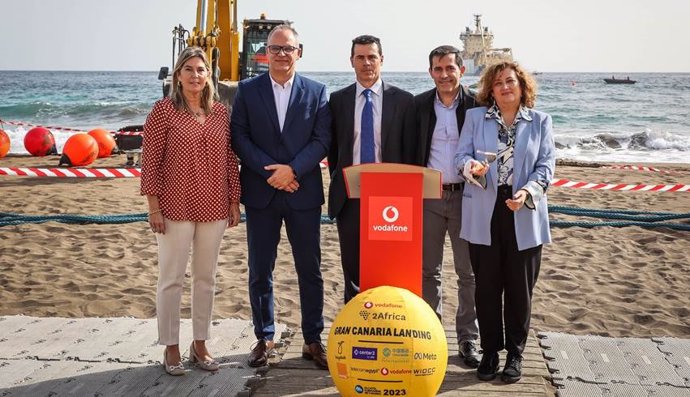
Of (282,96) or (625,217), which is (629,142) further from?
(282,96)

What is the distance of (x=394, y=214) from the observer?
11.8 feet

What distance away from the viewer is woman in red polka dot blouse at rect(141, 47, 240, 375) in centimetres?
391

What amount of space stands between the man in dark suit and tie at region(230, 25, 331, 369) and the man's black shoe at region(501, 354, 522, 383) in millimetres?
996

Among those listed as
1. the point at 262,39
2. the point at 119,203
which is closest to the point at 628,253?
the point at 119,203

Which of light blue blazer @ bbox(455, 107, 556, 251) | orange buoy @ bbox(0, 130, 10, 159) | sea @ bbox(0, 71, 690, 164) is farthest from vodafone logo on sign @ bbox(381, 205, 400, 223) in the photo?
sea @ bbox(0, 71, 690, 164)

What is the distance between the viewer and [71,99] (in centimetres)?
4684

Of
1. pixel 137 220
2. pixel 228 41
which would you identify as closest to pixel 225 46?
pixel 228 41

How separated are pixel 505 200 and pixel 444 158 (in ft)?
1.54

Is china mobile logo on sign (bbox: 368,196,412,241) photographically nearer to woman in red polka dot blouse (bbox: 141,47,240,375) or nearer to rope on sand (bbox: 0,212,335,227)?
woman in red polka dot blouse (bbox: 141,47,240,375)

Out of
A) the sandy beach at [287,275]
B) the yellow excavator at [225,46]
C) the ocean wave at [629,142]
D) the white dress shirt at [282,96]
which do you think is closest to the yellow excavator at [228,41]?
the yellow excavator at [225,46]

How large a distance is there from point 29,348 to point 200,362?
3.70 feet

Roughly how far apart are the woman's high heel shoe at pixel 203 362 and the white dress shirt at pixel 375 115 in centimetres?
137

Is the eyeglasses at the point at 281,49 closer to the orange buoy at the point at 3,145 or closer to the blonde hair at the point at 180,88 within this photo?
the blonde hair at the point at 180,88

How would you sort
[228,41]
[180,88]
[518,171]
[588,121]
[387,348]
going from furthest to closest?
[588,121] < [228,41] < [180,88] < [518,171] < [387,348]
